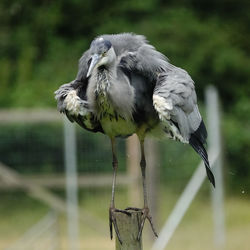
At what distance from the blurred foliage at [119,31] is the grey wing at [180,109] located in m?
8.71

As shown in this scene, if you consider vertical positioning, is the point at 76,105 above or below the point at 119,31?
below

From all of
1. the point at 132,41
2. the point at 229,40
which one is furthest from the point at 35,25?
the point at 132,41

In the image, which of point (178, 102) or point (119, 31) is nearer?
point (178, 102)

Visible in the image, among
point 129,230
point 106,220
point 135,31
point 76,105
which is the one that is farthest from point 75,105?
point 135,31

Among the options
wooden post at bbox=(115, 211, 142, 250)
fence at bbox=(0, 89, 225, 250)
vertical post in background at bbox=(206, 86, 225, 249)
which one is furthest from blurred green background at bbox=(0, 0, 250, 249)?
wooden post at bbox=(115, 211, 142, 250)

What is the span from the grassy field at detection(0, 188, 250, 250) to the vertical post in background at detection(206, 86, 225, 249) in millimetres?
143

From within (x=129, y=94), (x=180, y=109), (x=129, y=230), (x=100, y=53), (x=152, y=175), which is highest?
(x=100, y=53)

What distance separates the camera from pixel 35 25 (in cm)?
1576

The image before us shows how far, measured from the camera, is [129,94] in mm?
4684

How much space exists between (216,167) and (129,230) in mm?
4945

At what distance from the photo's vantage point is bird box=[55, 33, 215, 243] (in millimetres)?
4430

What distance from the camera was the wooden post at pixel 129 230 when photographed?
3.93m

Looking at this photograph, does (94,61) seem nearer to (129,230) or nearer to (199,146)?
(199,146)

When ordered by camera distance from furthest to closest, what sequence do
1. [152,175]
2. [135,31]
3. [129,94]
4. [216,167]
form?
[135,31] < [152,175] < [216,167] < [129,94]
